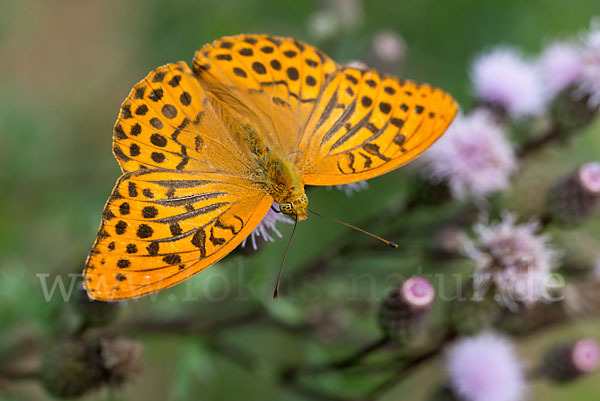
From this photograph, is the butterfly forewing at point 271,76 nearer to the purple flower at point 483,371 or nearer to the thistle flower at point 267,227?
the thistle flower at point 267,227

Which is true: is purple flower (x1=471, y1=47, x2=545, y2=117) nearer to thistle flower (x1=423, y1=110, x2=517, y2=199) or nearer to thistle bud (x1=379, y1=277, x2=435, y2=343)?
thistle flower (x1=423, y1=110, x2=517, y2=199)

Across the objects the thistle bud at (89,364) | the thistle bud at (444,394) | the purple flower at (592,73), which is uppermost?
the purple flower at (592,73)

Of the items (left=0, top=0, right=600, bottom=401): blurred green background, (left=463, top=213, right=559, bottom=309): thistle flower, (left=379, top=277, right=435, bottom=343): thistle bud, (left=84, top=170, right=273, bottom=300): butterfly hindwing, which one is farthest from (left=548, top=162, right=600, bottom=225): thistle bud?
(left=84, top=170, right=273, bottom=300): butterfly hindwing

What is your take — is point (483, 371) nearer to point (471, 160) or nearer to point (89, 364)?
point (471, 160)

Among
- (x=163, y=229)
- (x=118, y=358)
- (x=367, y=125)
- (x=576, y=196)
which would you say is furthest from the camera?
(x=576, y=196)

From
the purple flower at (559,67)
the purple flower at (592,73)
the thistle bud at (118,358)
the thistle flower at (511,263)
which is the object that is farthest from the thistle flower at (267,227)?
the purple flower at (559,67)

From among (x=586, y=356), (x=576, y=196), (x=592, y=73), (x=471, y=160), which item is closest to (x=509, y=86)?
(x=592, y=73)

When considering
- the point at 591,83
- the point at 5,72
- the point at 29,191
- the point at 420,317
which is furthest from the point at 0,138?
the point at 591,83
